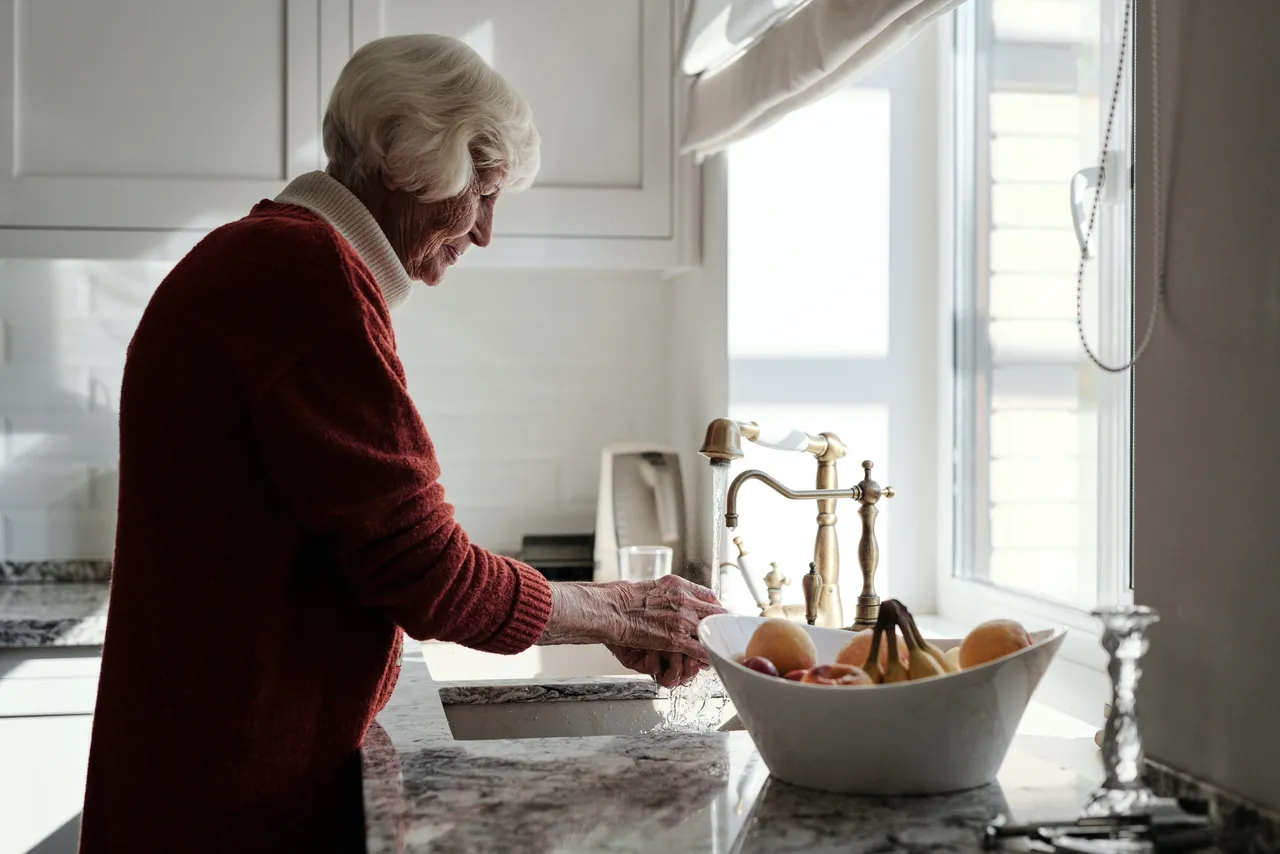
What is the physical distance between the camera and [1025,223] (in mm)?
1906

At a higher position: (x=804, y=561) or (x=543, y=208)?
(x=543, y=208)

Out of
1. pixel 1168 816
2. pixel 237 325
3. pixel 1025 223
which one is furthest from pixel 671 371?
pixel 1168 816

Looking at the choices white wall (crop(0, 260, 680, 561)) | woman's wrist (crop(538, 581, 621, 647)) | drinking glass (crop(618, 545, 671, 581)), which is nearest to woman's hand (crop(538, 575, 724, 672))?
woman's wrist (crop(538, 581, 621, 647))

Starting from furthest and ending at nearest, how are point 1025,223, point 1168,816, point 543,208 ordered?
point 543,208
point 1025,223
point 1168,816

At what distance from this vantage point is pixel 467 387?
2.68 m

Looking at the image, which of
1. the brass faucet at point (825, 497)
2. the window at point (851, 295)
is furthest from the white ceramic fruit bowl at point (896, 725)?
the window at point (851, 295)

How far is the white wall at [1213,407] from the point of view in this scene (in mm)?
856

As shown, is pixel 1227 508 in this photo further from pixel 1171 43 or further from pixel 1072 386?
pixel 1072 386

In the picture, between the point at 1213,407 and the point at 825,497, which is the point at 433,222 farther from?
the point at 1213,407

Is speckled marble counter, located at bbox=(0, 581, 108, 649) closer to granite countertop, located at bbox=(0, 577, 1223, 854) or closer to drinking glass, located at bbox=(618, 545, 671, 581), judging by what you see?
drinking glass, located at bbox=(618, 545, 671, 581)

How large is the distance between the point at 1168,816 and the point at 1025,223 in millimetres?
1222

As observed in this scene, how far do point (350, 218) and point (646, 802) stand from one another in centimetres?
63

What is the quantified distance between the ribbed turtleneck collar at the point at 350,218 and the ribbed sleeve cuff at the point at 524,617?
320 mm

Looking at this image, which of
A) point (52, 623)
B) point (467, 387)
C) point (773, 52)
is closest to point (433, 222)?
point (773, 52)
